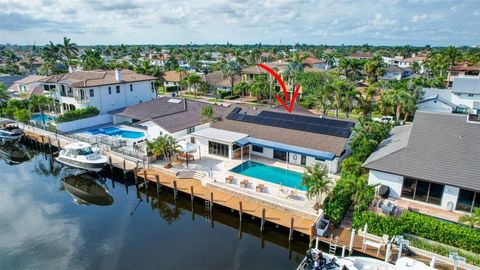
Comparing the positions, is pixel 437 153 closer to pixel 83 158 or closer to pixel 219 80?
pixel 83 158

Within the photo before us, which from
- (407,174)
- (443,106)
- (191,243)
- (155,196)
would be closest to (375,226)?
(407,174)

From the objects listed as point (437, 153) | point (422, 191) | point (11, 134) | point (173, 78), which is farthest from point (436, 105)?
point (11, 134)

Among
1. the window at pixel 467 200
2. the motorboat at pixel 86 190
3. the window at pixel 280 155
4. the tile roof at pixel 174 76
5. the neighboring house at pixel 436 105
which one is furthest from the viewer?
the tile roof at pixel 174 76

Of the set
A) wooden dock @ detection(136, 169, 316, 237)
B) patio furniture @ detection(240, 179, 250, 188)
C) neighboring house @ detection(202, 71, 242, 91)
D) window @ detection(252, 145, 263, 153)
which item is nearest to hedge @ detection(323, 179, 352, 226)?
wooden dock @ detection(136, 169, 316, 237)

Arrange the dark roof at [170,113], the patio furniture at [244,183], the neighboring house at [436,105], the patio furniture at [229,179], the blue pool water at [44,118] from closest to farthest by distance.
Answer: the patio furniture at [244,183], the patio furniture at [229,179], the dark roof at [170,113], the neighboring house at [436,105], the blue pool water at [44,118]

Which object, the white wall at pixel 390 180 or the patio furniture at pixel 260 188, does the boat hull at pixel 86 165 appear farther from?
the white wall at pixel 390 180

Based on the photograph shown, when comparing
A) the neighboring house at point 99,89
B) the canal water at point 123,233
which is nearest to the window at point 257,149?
the canal water at point 123,233

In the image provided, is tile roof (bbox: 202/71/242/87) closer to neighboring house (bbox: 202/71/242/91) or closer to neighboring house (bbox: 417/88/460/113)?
neighboring house (bbox: 202/71/242/91)
